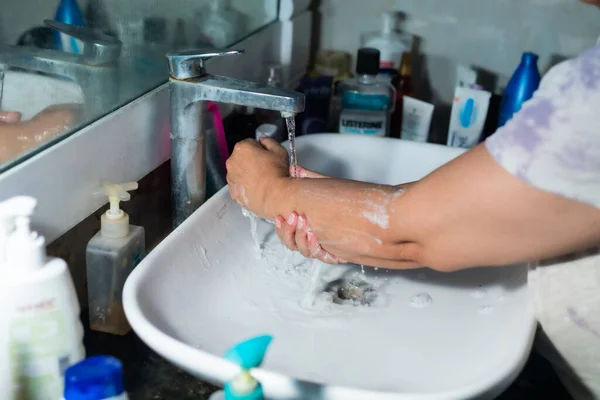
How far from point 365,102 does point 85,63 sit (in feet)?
1.74

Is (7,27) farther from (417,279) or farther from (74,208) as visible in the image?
(417,279)

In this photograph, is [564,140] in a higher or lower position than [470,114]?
higher

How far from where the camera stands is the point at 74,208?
0.73 m

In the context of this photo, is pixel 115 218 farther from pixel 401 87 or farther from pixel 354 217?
pixel 401 87

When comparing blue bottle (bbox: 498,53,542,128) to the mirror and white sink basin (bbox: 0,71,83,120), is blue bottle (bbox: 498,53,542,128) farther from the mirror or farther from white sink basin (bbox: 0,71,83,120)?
white sink basin (bbox: 0,71,83,120)

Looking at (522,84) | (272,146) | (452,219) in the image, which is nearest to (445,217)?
(452,219)

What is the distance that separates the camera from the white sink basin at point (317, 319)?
591 millimetres

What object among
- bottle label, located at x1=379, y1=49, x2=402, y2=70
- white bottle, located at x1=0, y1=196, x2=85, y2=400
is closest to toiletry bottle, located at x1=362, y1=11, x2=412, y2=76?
bottle label, located at x1=379, y1=49, x2=402, y2=70

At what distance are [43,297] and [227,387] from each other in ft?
0.61

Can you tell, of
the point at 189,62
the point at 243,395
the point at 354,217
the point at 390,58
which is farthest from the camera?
the point at 390,58

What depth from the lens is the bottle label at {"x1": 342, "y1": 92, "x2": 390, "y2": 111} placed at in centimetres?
119

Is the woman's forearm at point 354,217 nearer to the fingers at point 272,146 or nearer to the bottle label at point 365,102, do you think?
the fingers at point 272,146

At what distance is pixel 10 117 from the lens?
0.74m

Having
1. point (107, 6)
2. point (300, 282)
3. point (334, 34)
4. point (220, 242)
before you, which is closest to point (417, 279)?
point (300, 282)
